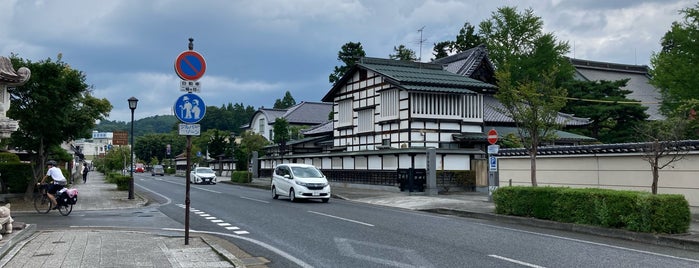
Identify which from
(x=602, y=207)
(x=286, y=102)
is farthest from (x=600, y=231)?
(x=286, y=102)

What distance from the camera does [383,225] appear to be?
43.2ft

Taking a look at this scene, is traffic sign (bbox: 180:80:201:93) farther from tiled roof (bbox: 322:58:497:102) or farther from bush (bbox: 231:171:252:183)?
bush (bbox: 231:171:252:183)

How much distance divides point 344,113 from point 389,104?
6.32 meters

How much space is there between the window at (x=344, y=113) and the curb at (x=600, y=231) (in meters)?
21.2

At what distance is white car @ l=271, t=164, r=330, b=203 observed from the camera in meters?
21.2

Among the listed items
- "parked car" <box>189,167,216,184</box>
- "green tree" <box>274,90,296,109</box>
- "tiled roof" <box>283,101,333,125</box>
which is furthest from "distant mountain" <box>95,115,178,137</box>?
"parked car" <box>189,167,216,184</box>

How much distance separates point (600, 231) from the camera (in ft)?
39.6

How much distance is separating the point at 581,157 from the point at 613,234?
24.8 ft

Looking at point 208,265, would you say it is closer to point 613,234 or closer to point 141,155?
point 613,234

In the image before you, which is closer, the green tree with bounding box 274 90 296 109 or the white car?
the white car

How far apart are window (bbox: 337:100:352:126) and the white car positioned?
14380 mm

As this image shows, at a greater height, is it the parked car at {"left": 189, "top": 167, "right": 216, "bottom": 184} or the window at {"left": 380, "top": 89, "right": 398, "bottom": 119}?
the window at {"left": 380, "top": 89, "right": 398, "bottom": 119}

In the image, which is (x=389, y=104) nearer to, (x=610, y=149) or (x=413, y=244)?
(x=610, y=149)

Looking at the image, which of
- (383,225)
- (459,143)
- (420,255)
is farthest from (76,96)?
(459,143)
